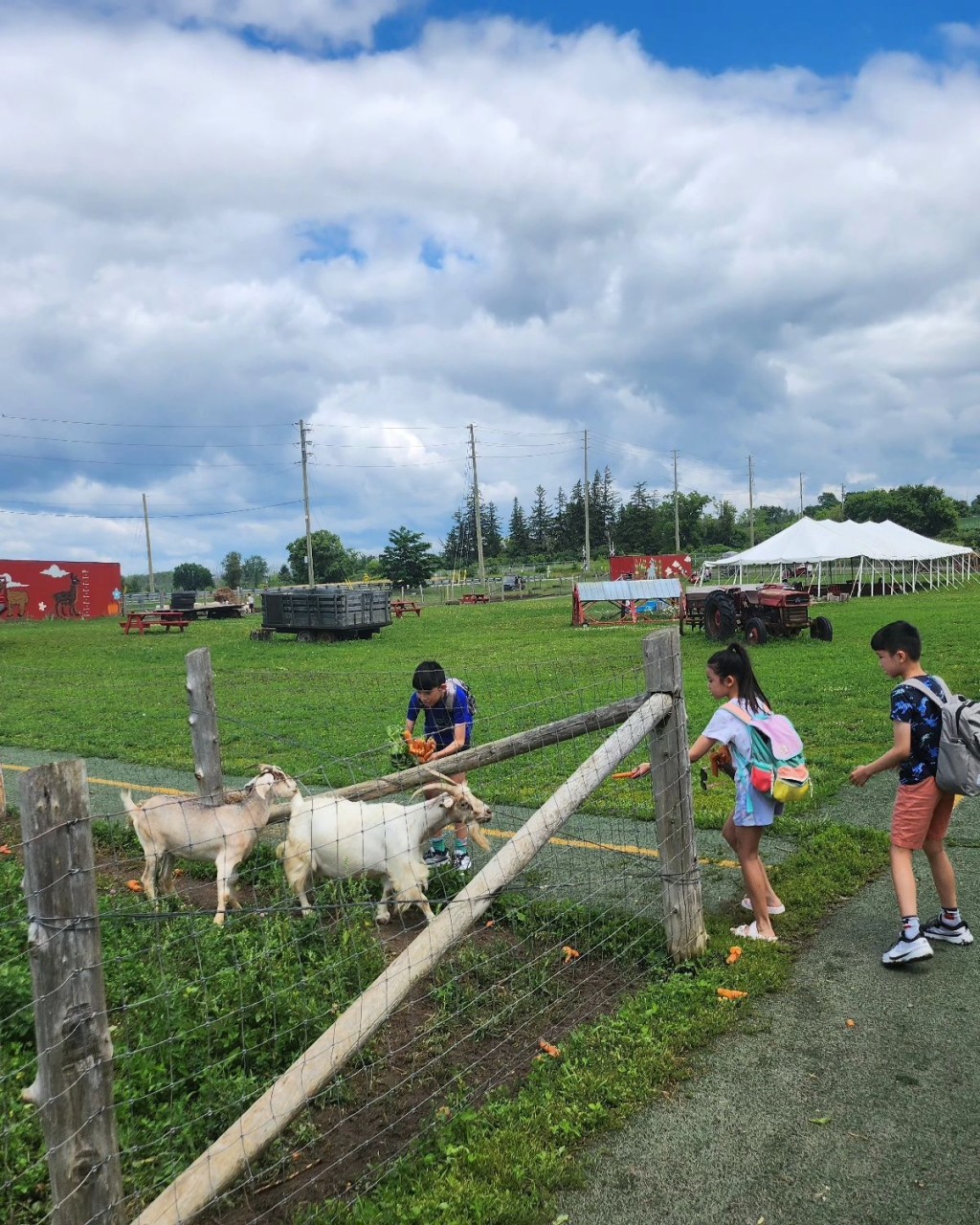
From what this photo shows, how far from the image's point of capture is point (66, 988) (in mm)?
2285

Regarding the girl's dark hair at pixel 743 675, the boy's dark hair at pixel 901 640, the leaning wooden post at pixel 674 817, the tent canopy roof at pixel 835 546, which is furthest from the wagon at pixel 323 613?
the boy's dark hair at pixel 901 640

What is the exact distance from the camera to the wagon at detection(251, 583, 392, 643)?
26.2 meters

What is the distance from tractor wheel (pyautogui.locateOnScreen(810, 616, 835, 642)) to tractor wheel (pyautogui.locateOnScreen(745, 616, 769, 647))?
Result: 43.4 inches

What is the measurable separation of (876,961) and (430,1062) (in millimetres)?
2279

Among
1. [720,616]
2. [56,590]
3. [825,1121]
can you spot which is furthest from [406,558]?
[825,1121]

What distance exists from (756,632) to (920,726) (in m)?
16.0

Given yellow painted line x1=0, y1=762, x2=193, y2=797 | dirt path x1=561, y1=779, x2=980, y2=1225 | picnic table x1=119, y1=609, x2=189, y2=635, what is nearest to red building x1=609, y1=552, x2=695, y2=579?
picnic table x1=119, y1=609, x2=189, y2=635

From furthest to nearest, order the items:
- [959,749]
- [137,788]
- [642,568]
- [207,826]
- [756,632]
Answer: [642,568]
[756,632]
[137,788]
[207,826]
[959,749]

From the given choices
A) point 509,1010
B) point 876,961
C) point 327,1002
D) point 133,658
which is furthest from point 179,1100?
point 133,658

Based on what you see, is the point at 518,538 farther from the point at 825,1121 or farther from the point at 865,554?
Result: the point at 825,1121

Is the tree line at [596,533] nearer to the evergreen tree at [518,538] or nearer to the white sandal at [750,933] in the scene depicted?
the evergreen tree at [518,538]

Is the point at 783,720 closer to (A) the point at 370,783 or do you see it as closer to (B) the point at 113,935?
(A) the point at 370,783

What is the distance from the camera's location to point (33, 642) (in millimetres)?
29938

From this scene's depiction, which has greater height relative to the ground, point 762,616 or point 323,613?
point 323,613
